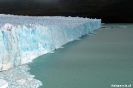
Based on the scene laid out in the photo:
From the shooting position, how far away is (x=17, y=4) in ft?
55.6

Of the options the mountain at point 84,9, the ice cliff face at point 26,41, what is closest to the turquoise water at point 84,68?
the ice cliff face at point 26,41

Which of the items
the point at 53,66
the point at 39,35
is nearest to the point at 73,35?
the point at 39,35

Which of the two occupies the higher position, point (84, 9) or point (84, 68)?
point (84, 9)

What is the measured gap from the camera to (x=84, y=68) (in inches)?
179

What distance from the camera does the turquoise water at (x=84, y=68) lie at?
3727mm

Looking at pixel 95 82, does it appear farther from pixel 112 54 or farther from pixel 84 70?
pixel 112 54

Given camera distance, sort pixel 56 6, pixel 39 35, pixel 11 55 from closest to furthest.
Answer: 1. pixel 11 55
2. pixel 39 35
3. pixel 56 6

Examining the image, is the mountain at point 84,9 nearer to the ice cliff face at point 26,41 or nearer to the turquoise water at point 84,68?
the ice cliff face at point 26,41

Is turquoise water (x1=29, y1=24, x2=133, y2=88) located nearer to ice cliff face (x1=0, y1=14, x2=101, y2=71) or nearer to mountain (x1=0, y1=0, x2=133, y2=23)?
ice cliff face (x1=0, y1=14, x2=101, y2=71)

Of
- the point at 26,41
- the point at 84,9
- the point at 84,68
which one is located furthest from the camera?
the point at 84,9

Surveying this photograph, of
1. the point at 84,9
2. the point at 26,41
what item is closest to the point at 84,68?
the point at 26,41

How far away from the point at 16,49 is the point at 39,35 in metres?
1.15

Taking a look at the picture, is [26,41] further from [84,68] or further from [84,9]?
[84,9]

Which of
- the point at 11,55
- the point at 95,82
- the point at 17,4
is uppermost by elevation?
the point at 17,4
